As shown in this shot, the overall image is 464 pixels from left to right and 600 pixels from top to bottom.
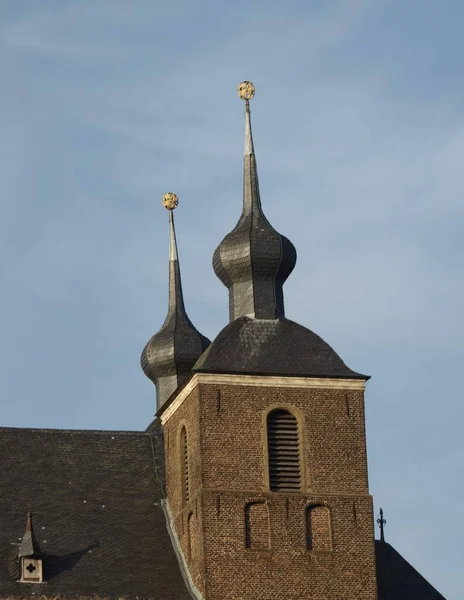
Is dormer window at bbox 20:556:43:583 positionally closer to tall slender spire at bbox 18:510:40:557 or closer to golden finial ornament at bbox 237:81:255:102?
tall slender spire at bbox 18:510:40:557

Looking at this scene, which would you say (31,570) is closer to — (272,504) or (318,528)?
(272,504)

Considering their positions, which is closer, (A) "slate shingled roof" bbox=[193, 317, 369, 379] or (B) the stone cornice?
(B) the stone cornice

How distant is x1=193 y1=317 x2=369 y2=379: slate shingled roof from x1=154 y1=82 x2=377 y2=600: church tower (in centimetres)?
3

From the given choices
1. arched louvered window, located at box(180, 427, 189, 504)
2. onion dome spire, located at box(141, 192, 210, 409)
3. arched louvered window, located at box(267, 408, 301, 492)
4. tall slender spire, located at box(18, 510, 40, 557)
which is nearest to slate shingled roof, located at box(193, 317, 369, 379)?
arched louvered window, located at box(267, 408, 301, 492)

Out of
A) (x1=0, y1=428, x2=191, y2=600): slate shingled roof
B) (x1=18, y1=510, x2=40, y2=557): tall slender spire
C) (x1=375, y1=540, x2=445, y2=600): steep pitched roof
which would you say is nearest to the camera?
(x1=18, y1=510, x2=40, y2=557): tall slender spire

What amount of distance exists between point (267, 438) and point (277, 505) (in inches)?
76.1

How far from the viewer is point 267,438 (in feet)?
205

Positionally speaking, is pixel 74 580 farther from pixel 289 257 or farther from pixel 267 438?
pixel 289 257

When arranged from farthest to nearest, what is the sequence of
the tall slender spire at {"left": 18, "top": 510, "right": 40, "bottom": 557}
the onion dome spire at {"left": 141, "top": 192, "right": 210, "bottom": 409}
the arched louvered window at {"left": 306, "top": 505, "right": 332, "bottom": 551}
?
the onion dome spire at {"left": 141, "top": 192, "right": 210, "bottom": 409}
the arched louvered window at {"left": 306, "top": 505, "right": 332, "bottom": 551}
the tall slender spire at {"left": 18, "top": 510, "right": 40, "bottom": 557}

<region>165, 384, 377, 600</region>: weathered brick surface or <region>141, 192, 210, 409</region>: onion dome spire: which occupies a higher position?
<region>141, 192, 210, 409</region>: onion dome spire

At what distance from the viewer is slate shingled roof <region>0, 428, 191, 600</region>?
2413 inches

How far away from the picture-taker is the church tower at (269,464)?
61.1 meters

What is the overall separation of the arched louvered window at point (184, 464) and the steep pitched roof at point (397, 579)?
5940mm

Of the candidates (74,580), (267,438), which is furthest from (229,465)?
(74,580)
